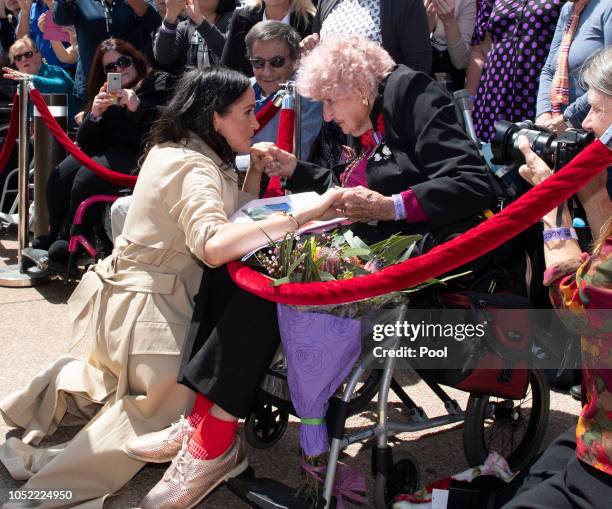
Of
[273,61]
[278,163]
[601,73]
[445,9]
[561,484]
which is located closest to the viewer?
[561,484]

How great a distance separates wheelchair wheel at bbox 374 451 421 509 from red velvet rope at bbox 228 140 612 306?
76 centimetres

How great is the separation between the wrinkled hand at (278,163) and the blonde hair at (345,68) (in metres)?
0.35

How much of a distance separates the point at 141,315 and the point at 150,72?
2710mm

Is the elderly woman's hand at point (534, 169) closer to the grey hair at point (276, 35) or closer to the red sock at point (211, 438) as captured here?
the red sock at point (211, 438)

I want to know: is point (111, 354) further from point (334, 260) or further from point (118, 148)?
point (118, 148)

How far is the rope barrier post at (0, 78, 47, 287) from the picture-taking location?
5.65m

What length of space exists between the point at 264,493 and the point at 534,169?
1.40 meters

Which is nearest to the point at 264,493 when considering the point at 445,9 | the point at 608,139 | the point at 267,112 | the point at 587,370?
the point at 587,370

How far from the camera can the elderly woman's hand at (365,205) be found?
9.82ft

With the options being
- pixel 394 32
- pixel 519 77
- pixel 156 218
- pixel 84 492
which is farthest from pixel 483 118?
pixel 84 492

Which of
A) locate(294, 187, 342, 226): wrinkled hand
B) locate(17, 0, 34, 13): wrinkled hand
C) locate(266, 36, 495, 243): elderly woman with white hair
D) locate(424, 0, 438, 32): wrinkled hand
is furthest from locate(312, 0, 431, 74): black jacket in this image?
locate(17, 0, 34, 13): wrinkled hand

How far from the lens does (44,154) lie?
19.0 feet

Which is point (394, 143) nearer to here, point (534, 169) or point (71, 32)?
point (534, 169)

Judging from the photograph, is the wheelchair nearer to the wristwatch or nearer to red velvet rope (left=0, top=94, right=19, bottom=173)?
the wristwatch
